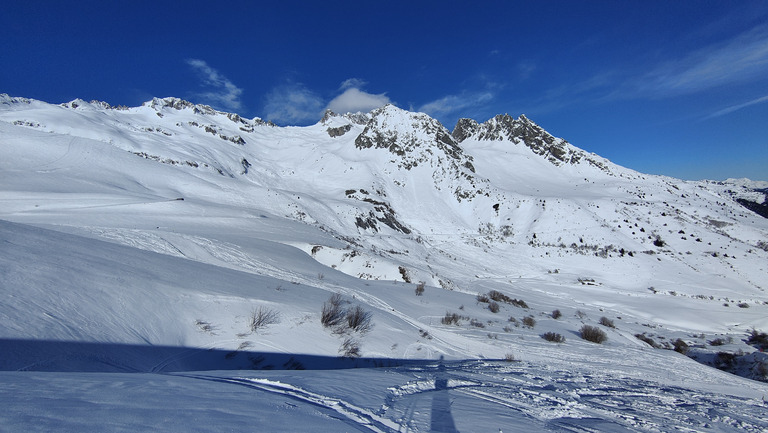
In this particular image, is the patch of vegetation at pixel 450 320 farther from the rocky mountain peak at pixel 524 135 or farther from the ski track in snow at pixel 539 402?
the rocky mountain peak at pixel 524 135

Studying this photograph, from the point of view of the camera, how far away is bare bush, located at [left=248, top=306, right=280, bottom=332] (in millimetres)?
5164

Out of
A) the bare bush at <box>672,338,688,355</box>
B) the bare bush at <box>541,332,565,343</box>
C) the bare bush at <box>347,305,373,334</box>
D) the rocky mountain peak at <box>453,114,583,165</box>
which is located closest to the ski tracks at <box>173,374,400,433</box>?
the bare bush at <box>347,305,373,334</box>

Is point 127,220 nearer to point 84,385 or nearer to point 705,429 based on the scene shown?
point 84,385

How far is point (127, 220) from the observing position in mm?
13586

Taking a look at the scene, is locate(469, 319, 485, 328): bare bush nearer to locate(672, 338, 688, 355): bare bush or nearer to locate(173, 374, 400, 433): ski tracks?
locate(173, 374, 400, 433): ski tracks

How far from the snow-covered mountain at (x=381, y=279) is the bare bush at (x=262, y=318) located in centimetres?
4

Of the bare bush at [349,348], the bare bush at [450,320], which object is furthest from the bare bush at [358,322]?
the bare bush at [450,320]

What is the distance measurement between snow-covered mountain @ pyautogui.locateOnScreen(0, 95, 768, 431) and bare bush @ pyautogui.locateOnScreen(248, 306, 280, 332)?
0.12 ft

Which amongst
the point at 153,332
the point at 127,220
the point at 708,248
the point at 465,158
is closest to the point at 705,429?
the point at 153,332

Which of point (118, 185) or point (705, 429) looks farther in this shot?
point (118, 185)

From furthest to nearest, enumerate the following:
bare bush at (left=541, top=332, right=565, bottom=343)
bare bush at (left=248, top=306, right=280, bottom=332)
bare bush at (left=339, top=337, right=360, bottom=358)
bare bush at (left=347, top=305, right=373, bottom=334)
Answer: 1. bare bush at (left=541, top=332, right=565, bottom=343)
2. bare bush at (left=347, top=305, right=373, bottom=334)
3. bare bush at (left=339, top=337, right=360, bottom=358)
4. bare bush at (left=248, top=306, right=280, bottom=332)

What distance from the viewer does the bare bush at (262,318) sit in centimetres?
516

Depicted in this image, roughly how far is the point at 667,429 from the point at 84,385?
507 cm

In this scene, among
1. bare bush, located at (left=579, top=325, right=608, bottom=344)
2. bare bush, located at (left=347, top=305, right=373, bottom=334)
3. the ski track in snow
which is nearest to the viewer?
the ski track in snow
